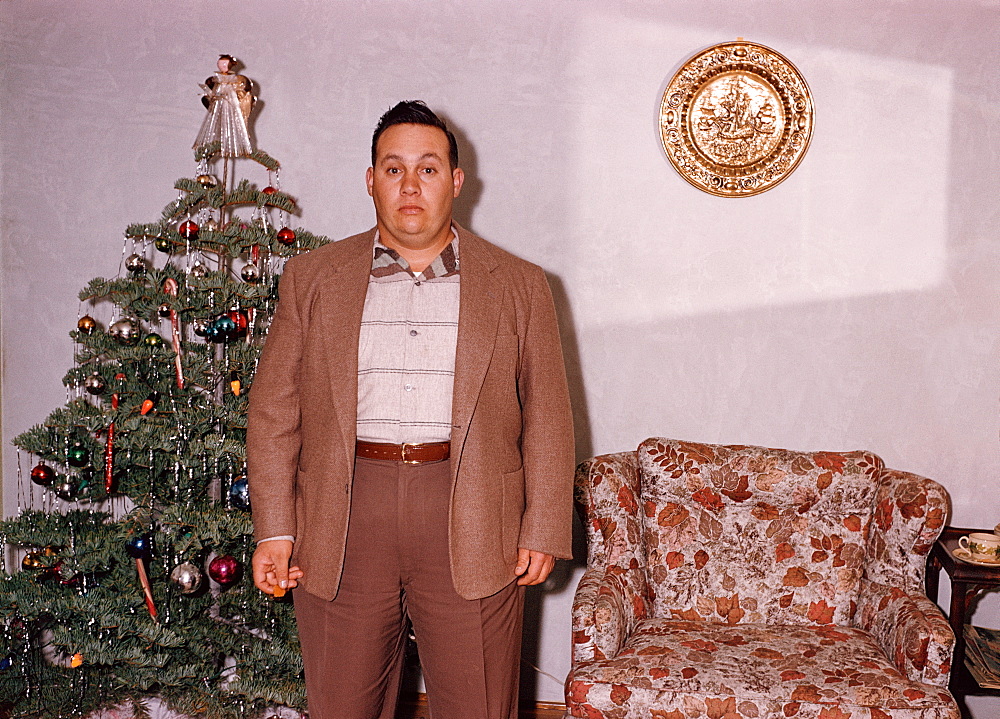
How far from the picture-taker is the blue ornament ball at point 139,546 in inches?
87.9

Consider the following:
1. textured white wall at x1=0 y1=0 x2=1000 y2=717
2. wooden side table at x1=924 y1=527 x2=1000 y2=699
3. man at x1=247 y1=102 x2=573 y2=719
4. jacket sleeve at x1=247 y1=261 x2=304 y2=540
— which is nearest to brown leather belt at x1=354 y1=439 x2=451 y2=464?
man at x1=247 y1=102 x2=573 y2=719

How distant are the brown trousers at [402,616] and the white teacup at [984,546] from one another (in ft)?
4.64

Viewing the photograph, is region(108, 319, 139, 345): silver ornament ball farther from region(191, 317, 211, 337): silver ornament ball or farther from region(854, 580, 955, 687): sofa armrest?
region(854, 580, 955, 687): sofa armrest

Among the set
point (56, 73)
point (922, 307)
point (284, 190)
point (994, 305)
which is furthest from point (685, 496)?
point (56, 73)

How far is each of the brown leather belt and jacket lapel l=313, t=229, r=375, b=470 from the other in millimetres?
54

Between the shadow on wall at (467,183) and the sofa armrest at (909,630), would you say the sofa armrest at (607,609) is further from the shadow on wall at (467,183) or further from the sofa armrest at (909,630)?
the shadow on wall at (467,183)

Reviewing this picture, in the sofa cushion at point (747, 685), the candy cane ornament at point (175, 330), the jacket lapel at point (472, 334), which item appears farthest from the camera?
the candy cane ornament at point (175, 330)

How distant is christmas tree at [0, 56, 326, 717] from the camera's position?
228 centimetres

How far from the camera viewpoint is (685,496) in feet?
8.82

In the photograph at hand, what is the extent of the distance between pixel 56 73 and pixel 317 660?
2182 mm

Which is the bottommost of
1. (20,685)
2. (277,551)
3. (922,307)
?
(20,685)

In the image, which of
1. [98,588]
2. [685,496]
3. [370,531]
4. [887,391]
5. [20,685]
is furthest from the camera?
[887,391]

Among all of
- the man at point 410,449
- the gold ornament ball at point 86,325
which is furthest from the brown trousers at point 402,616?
the gold ornament ball at point 86,325

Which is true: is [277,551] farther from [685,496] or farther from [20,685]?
[685,496]
